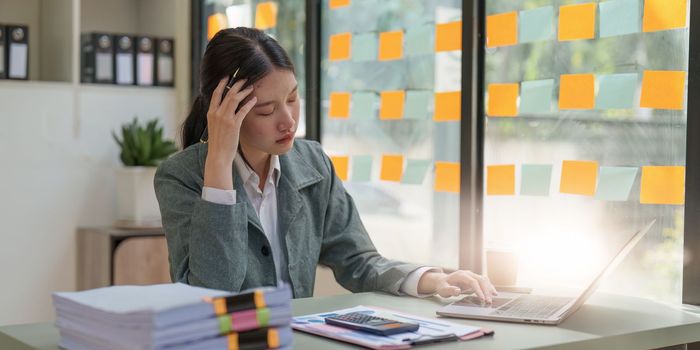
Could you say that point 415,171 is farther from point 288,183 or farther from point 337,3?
point 288,183

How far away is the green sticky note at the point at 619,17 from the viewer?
2557 millimetres

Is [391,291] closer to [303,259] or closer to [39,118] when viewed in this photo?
[303,259]

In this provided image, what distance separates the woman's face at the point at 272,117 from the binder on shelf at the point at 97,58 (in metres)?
2.36

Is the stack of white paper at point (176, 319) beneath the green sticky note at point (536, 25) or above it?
beneath

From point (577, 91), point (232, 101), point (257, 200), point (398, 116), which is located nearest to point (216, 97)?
point (232, 101)

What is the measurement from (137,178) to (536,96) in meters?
1.97

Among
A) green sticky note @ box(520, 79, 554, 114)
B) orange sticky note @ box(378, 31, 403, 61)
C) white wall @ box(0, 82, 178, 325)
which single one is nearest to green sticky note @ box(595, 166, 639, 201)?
green sticky note @ box(520, 79, 554, 114)

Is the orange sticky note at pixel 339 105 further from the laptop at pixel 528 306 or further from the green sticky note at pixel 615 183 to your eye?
the laptop at pixel 528 306

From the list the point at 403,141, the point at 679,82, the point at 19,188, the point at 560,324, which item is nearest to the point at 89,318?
the point at 560,324

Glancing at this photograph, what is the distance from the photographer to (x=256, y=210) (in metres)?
2.17

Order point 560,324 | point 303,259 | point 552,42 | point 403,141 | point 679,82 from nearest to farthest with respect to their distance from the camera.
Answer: point 560,324, point 303,259, point 679,82, point 552,42, point 403,141

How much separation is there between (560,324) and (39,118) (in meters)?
2.92

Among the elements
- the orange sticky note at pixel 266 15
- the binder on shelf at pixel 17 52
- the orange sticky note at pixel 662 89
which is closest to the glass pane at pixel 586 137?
the orange sticky note at pixel 662 89

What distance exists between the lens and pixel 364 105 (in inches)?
138
